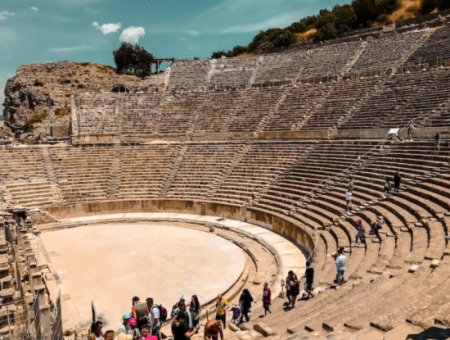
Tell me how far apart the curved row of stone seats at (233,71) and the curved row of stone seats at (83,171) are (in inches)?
535

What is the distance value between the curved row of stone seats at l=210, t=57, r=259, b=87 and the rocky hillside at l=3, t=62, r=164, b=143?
551 cm

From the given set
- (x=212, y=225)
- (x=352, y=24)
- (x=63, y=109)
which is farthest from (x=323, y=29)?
(x=212, y=225)

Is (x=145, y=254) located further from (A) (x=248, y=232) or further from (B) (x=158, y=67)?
(B) (x=158, y=67)

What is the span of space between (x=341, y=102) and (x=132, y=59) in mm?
28175

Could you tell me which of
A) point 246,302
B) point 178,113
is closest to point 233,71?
point 178,113

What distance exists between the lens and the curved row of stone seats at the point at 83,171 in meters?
22.9

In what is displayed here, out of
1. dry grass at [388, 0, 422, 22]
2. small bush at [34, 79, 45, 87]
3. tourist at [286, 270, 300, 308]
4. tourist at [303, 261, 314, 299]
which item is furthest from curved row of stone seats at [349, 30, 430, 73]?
small bush at [34, 79, 45, 87]

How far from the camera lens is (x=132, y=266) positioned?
1354cm

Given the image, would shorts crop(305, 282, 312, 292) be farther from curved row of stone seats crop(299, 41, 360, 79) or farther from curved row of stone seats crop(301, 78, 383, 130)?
curved row of stone seats crop(299, 41, 360, 79)

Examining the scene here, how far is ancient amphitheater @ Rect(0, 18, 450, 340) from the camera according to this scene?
7574 mm

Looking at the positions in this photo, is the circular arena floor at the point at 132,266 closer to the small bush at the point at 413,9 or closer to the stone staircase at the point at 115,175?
the stone staircase at the point at 115,175

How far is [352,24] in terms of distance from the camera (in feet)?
147

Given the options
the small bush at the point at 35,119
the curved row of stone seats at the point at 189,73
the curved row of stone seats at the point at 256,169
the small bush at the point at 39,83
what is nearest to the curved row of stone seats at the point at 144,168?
the curved row of stone seats at the point at 256,169

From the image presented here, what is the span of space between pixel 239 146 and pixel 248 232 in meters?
9.40
